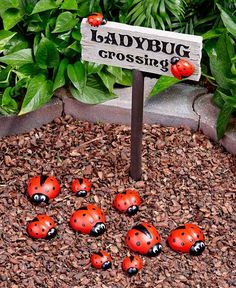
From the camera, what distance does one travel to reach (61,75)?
3.95m

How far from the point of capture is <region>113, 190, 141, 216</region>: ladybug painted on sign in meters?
3.54

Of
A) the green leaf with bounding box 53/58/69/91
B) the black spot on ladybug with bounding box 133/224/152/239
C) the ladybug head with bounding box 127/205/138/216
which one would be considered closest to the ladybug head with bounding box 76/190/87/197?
the ladybug head with bounding box 127/205/138/216

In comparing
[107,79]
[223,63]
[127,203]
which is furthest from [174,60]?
[107,79]

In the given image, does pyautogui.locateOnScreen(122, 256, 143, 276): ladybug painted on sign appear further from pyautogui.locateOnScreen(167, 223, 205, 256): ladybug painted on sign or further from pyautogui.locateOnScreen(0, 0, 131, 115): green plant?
pyautogui.locateOnScreen(0, 0, 131, 115): green plant

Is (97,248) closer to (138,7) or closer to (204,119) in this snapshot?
(204,119)

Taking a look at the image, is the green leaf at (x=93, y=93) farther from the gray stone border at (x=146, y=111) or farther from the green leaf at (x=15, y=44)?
the green leaf at (x=15, y=44)

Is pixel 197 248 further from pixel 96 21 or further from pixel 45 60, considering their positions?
pixel 45 60

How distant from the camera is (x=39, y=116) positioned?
159 inches

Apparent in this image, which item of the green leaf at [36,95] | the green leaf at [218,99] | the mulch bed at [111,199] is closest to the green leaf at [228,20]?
the green leaf at [218,99]

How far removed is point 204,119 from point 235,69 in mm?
377

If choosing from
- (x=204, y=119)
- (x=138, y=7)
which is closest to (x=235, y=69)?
(x=204, y=119)

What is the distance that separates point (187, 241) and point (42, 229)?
65cm

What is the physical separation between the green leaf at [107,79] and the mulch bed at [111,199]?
0.22 m

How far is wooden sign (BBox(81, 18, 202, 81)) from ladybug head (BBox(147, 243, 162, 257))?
74 centimetres
